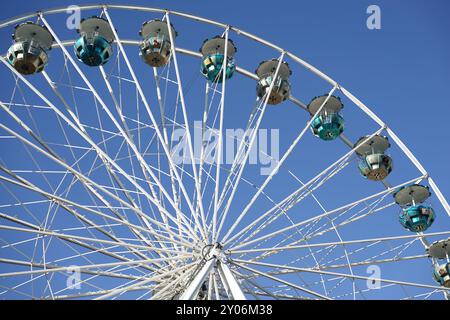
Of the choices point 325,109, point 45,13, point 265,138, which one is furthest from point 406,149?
point 45,13

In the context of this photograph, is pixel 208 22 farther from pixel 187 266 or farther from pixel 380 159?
pixel 187 266

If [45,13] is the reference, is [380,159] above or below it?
below

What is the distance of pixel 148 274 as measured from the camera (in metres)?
11.9

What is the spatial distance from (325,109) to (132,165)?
5.21 m

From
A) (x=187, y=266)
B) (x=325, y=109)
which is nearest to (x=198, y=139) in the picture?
(x=325, y=109)

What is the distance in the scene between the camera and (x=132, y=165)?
14.5 m

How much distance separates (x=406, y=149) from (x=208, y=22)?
6.02m

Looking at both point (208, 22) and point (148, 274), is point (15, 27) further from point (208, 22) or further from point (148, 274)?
point (148, 274)

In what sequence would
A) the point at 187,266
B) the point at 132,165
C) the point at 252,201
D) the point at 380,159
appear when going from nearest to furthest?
1. the point at 187,266
2. the point at 252,201
3. the point at 132,165
4. the point at 380,159
